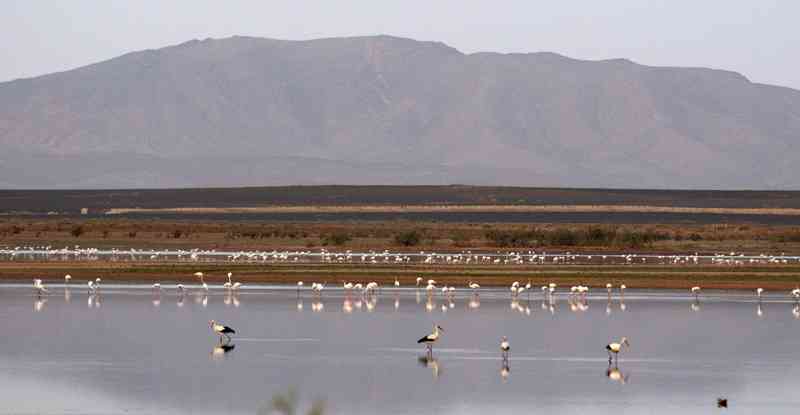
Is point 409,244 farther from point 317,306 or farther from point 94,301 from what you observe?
point 94,301

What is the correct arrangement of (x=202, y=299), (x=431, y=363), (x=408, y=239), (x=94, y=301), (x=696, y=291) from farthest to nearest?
(x=408, y=239)
(x=696, y=291)
(x=202, y=299)
(x=94, y=301)
(x=431, y=363)

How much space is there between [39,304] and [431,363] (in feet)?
49.1

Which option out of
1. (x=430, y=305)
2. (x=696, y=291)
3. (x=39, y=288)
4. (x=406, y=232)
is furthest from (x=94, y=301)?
(x=406, y=232)

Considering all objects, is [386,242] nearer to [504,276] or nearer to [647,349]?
[504,276]

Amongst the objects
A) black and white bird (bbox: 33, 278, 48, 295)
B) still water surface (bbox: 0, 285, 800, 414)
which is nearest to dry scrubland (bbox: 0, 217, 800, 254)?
black and white bird (bbox: 33, 278, 48, 295)

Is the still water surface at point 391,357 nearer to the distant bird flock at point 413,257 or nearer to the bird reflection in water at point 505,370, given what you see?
the bird reflection in water at point 505,370

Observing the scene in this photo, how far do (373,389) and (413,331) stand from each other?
9.06 meters

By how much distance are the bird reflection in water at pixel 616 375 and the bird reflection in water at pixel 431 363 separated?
273 centimetres

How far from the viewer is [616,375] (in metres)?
25.5

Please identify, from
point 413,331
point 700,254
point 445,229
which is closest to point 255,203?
point 445,229

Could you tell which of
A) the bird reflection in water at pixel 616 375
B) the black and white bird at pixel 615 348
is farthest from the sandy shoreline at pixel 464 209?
the bird reflection in water at pixel 616 375

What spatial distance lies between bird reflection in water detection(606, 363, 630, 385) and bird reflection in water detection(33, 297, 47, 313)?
51.0 feet

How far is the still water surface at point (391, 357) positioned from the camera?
22359 millimetres

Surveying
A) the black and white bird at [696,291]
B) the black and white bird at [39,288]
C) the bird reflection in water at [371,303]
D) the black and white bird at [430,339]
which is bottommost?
the black and white bird at [430,339]
